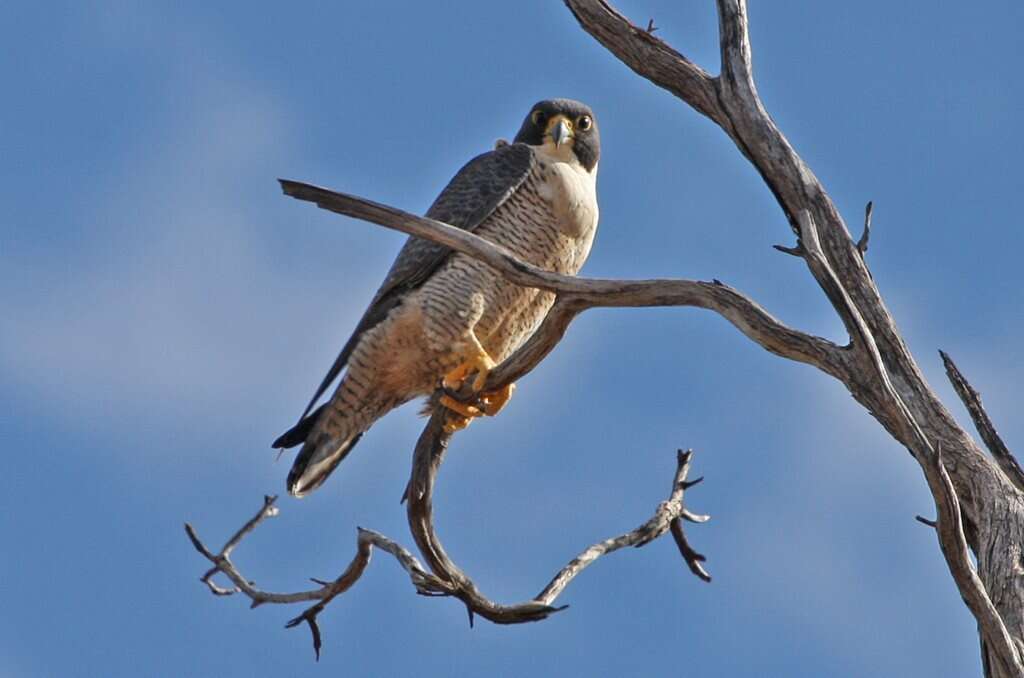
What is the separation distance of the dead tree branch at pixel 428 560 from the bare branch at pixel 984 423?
48.2 inches

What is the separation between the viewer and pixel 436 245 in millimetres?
6289

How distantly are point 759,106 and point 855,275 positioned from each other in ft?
2.27

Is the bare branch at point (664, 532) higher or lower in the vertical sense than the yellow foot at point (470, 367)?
lower

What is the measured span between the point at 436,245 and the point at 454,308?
1.23ft

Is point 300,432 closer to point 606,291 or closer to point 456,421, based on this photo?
point 456,421

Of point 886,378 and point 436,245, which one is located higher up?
point 436,245

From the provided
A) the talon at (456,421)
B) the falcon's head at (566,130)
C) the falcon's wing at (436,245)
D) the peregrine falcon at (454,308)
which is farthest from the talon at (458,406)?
the falcon's head at (566,130)

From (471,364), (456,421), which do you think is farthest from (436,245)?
(456,421)

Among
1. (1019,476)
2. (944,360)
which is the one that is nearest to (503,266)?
(944,360)

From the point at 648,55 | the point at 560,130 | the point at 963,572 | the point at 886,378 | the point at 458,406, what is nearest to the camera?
the point at 963,572

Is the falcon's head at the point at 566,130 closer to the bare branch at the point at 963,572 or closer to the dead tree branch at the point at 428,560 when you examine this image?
the dead tree branch at the point at 428,560

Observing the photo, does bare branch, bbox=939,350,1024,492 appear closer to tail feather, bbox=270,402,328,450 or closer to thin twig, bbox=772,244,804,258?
thin twig, bbox=772,244,804,258

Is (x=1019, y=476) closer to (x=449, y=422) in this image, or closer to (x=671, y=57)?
(x=671, y=57)

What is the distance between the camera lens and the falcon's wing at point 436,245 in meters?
6.24
